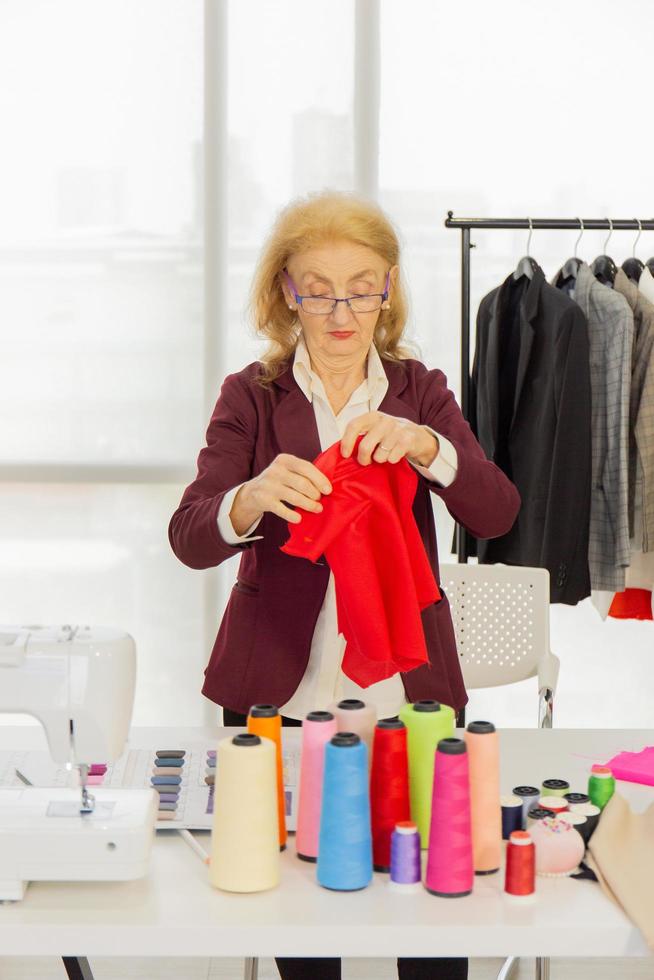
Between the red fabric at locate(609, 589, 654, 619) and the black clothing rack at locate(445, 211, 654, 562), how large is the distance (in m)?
0.63

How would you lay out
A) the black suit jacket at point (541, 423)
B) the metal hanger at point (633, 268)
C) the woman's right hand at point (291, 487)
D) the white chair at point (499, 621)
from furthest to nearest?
the metal hanger at point (633, 268), the black suit jacket at point (541, 423), the white chair at point (499, 621), the woman's right hand at point (291, 487)

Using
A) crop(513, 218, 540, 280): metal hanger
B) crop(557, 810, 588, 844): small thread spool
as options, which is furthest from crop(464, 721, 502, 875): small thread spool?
crop(513, 218, 540, 280): metal hanger

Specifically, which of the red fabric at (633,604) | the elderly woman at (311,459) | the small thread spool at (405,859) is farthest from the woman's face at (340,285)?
the red fabric at (633,604)

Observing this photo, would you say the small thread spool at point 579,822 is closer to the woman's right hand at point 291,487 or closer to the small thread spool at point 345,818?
the small thread spool at point 345,818

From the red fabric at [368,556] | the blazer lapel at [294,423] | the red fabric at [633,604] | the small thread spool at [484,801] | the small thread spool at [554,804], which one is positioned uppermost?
the blazer lapel at [294,423]

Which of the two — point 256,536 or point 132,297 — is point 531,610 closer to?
point 256,536

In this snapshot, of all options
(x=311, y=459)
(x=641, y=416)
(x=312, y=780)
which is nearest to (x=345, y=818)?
→ (x=312, y=780)

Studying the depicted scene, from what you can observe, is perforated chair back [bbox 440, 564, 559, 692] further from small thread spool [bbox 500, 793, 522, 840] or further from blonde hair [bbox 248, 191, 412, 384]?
small thread spool [bbox 500, 793, 522, 840]

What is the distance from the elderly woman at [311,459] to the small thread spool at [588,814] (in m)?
0.51

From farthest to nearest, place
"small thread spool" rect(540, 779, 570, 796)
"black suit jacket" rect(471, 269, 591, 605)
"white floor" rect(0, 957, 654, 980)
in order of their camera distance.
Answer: "black suit jacket" rect(471, 269, 591, 605) → "white floor" rect(0, 957, 654, 980) → "small thread spool" rect(540, 779, 570, 796)

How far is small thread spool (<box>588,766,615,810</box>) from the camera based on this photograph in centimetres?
180

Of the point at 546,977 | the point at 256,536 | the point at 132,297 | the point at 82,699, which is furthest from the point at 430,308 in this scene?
the point at 82,699

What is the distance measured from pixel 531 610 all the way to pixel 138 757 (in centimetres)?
143

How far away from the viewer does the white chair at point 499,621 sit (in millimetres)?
3156
